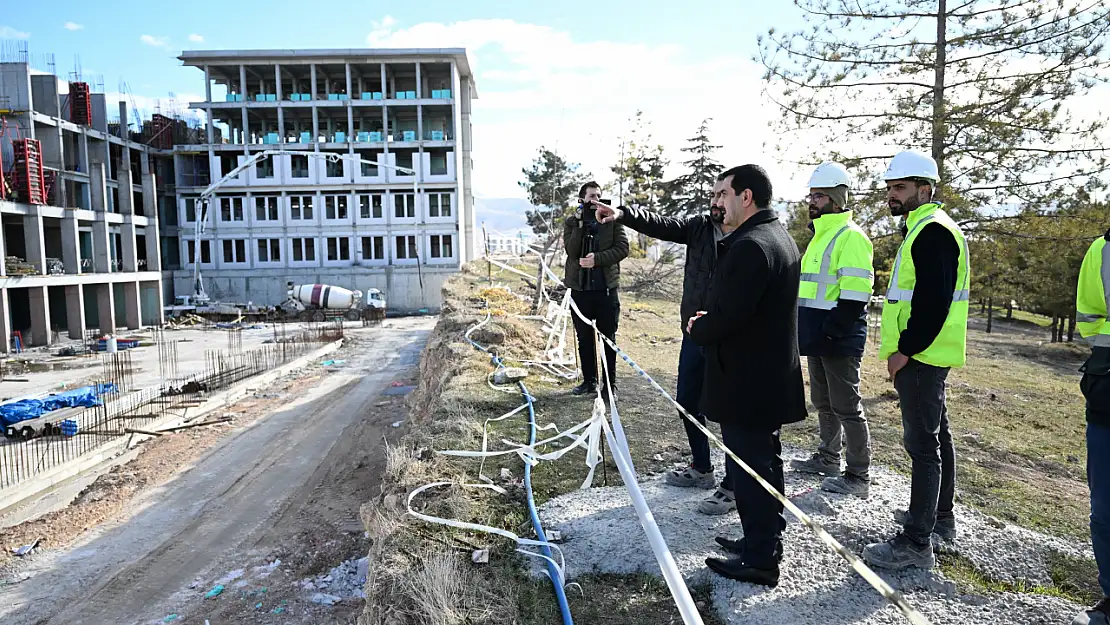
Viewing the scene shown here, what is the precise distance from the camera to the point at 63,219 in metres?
26.7

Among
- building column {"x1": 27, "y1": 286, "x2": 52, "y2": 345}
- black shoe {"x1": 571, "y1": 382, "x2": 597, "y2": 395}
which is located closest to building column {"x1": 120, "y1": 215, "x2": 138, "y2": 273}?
building column {"x1": 27, "y1": 286, "x2": 52, "y2": 345}

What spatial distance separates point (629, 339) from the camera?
484 inches

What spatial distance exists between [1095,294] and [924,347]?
0.66 m

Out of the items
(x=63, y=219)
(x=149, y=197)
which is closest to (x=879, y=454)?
(x=63, y=219)

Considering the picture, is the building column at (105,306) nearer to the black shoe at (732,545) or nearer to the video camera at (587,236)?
the video camera at (587,236)

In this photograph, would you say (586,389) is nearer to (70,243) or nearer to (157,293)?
(70,243)

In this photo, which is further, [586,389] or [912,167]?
[586,389]

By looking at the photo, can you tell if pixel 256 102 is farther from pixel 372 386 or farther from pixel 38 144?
pixel 372 386

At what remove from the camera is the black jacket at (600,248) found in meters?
6.02

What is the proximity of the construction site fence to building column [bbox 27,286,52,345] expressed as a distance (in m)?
7.08

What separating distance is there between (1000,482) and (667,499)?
2.49 meters

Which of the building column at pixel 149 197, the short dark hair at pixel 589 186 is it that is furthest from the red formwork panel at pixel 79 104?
the short dark hair at pixel 589 186

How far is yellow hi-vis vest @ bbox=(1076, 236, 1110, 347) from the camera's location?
267 centimetres

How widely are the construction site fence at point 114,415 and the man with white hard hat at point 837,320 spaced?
1043cm
